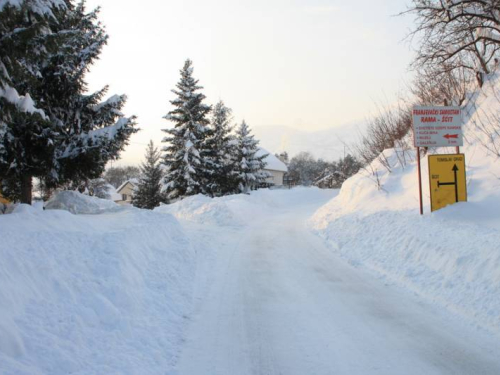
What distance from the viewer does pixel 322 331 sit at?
4.48 meters

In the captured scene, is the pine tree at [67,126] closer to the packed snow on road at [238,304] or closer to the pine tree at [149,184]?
the packed snow on road at [238,304]

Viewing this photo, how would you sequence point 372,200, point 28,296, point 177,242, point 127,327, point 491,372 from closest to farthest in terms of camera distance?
1. point 491,372
2. point 28,296
3. point 127,327
4. point 177,242
5. point 372,200

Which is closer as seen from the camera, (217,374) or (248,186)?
(217,374)

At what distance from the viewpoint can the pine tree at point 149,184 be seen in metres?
37.3

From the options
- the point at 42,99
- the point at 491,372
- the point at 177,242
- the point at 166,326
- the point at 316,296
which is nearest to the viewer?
the point at 491,372

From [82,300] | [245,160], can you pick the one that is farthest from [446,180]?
[245,160]

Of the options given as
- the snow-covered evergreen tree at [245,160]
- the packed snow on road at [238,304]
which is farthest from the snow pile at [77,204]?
the snow-covered evergreen tree at [245,160]

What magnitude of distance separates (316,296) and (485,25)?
1261 centimetres

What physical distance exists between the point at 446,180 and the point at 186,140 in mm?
22152

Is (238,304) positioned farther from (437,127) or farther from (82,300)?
(437,127)

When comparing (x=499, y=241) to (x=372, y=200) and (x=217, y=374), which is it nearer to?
(x=217, y=374)

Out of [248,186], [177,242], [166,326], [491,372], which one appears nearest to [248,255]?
[177,242]

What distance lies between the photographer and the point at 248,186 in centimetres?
3516

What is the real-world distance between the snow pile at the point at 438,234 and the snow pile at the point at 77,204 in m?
7.64
